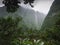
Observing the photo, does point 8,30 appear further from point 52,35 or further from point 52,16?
point 52,16

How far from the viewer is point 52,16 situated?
5375 mm

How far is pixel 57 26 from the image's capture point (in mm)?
4863

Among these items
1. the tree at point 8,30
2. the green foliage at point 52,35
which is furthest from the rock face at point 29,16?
the tree at point 8,30

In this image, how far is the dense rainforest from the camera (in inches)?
159

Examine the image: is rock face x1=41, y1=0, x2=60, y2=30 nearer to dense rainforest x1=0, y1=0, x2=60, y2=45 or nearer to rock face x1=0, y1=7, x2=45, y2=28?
dense rainforest x1=0, y1=0, x2=60, y2=45

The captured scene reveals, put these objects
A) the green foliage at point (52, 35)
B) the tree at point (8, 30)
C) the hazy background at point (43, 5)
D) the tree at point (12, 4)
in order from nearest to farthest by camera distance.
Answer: the tree at point (8, 30), the green foliage at point (52, 35), the tree at point (12, 4), the hazy background at point (43, 5)

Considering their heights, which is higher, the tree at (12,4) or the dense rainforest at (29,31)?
the tree at (12,4)

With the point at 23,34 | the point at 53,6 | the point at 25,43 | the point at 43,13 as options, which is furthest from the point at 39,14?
the point at 25,43

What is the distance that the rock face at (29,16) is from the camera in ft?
17.2

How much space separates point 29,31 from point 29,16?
0.63 m

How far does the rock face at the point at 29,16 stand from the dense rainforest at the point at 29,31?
162 millimetres

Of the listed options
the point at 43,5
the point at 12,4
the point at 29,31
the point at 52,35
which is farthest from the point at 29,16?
the point at 52,35

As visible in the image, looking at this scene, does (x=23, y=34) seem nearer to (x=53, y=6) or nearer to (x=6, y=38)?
(x=6, y=38)

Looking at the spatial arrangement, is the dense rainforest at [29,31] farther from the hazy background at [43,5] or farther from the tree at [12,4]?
the hazy background at [43,5]
